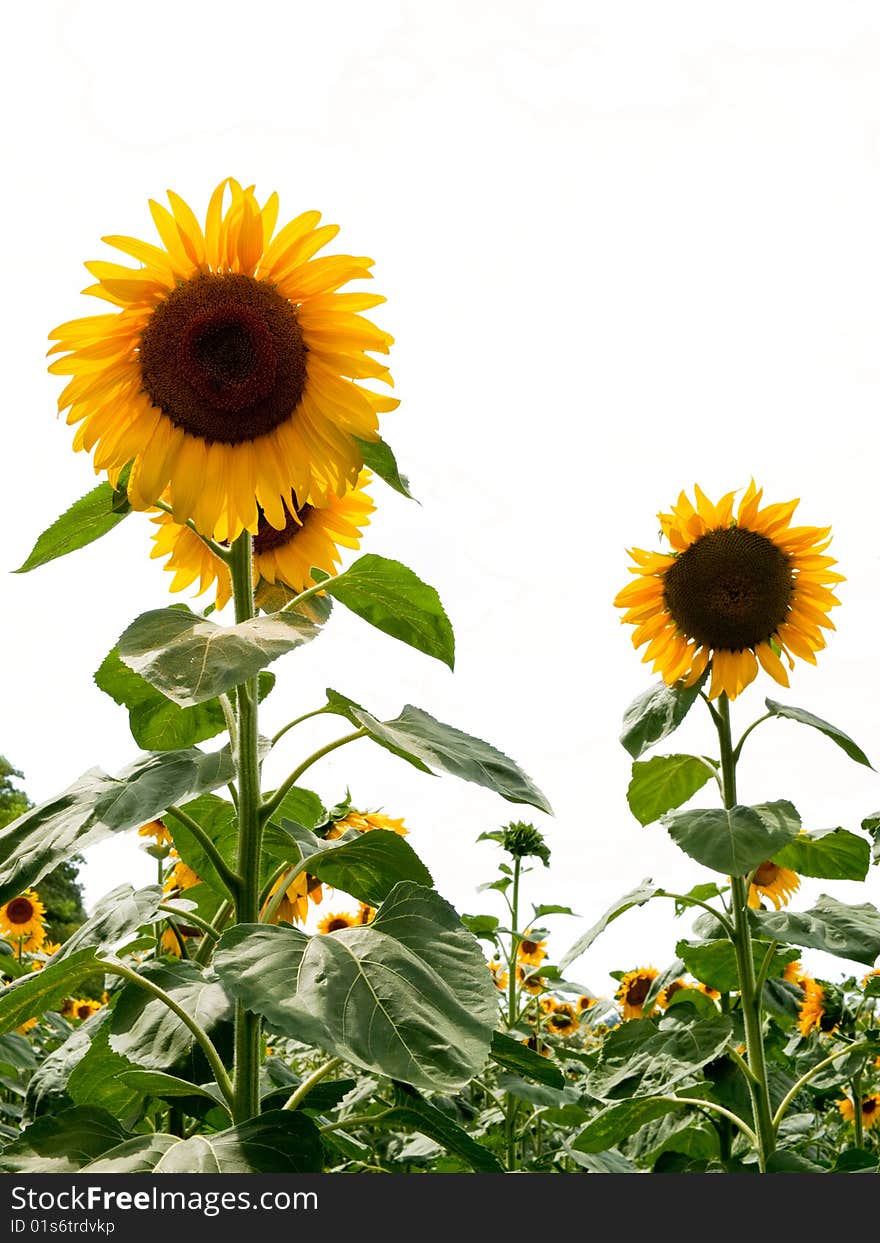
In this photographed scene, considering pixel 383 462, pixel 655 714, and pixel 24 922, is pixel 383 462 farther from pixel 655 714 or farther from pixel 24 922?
A: pixel 24 922

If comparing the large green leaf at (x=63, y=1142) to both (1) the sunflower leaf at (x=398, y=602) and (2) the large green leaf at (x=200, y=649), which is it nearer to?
(2) the large green leaf at (x=200, y=649)

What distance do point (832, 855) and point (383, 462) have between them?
1760 mm

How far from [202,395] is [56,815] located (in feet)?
2.38

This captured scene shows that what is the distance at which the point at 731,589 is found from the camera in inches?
128

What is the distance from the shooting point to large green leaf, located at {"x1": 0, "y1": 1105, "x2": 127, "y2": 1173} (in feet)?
4.99

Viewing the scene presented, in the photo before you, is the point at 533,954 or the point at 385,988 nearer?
the point at 385,988

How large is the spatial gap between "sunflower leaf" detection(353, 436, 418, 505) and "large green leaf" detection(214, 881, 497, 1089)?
2.13ft

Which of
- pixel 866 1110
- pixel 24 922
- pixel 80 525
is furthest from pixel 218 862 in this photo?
pixel 24 922

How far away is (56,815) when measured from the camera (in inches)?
68.6

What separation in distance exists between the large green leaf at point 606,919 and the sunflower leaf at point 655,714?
1.13 ft

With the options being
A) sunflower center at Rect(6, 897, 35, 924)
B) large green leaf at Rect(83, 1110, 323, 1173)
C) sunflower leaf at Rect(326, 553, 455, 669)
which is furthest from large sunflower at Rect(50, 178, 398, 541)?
sunflower center at Rect(6, 897, 35, 924)

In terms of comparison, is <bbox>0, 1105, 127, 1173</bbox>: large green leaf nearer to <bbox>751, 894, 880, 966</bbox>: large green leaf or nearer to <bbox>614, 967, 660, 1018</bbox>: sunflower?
<bbox>751, 894, 880, 966</bbox>: large green leaf

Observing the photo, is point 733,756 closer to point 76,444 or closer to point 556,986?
point 76,444

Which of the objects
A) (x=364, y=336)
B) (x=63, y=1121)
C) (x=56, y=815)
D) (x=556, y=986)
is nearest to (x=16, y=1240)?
(x=63, y=1121)
